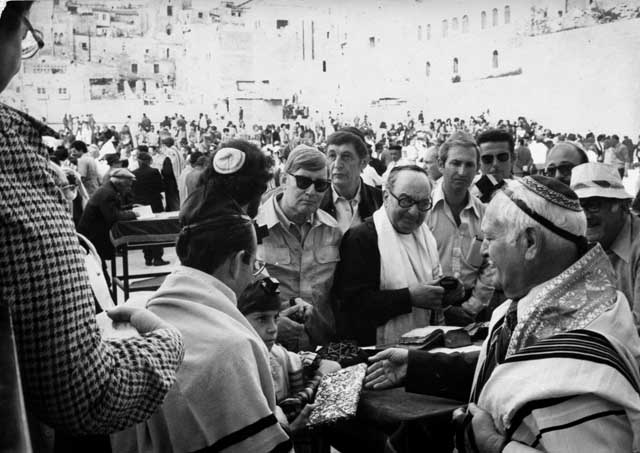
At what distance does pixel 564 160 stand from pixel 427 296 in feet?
6.32

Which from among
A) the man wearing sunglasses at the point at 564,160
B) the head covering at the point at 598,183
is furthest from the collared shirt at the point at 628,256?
the man wearing sunglasses at the point at 564,160

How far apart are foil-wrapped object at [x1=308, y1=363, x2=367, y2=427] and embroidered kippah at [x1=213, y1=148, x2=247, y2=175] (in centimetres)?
83

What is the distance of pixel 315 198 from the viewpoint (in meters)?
3.50

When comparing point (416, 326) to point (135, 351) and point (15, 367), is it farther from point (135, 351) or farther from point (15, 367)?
point (15, 367)

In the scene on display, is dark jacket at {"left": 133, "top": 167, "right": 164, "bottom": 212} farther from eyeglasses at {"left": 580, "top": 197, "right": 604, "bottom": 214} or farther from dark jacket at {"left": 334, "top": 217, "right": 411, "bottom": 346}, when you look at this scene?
eyeglasses at {"left": 580, "top": 197, "right": 604, "bottom": 214}

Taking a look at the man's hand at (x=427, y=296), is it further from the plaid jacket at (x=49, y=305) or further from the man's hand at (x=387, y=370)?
the plaid jacket at (x=49, y=305)

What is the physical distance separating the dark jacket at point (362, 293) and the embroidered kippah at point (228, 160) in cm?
99

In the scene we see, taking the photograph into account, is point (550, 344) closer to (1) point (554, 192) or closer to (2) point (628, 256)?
(1) point (554, 192)

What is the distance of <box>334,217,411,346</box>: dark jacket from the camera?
3.29 meters

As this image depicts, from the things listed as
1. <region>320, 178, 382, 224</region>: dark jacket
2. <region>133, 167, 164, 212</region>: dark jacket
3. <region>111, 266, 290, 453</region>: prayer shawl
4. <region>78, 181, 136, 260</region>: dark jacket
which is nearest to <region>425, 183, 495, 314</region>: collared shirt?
<region>320, 178, 382, 224</region>: dark jacket

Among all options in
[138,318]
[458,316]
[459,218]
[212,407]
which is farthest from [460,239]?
[138,318]

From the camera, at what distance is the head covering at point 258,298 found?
2.40 meters

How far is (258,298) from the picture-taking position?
2412mm

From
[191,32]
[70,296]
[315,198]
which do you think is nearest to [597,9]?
[191,32]
